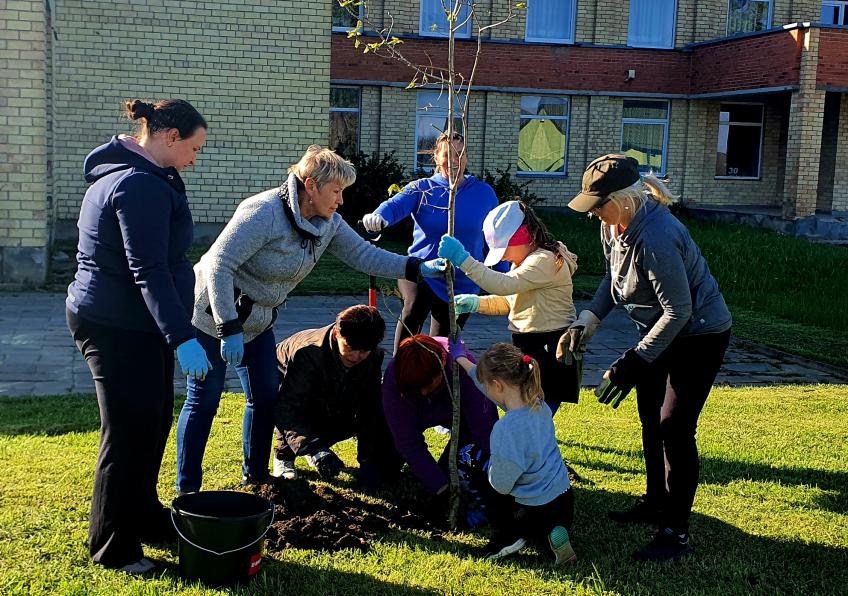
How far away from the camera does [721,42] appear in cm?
2375

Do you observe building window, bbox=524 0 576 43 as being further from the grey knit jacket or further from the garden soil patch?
the garden soil patch

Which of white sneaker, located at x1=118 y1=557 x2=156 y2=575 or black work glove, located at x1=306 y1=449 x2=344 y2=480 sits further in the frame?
black work glove, located at x1=306 y1=449 x2=344 y2=480

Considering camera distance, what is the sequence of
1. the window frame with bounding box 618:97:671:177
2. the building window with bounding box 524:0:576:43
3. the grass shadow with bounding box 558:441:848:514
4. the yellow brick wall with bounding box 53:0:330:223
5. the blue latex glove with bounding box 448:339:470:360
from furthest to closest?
the window frame with bounding box 618:97:671:177, the building window with bounding box 524:0:576:43, the yellow brick wall with bounding box 53:0:330:223, the grass shadow with bounding box 558:441:848:514, the blue latex glove with bounding box 448:339:470:360

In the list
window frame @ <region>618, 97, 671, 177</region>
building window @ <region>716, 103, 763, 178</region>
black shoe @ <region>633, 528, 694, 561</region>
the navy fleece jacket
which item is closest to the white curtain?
window frame @ <region>618, 97, 671, 177</region>

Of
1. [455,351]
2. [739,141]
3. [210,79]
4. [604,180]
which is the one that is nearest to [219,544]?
[455,351]

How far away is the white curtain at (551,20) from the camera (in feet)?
79.5

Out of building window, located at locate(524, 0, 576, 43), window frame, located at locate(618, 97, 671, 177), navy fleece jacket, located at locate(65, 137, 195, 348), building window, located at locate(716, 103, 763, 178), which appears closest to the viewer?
navy fleece jacket, located at locate(65, 137, 195, 348)

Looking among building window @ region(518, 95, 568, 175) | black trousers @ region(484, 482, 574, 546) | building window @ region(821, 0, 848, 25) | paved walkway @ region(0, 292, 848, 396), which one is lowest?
paved walkway @ region(0, 292, 848, 396)

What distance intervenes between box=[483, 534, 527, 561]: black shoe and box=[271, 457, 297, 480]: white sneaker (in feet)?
4.46

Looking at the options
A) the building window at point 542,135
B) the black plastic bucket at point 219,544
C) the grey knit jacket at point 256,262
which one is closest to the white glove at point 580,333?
the grey knit jacket at point 256,262

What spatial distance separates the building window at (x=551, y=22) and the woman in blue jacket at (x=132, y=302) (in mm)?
21446

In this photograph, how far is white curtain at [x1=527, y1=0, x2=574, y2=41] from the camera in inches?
953

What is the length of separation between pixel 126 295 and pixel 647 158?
23.3 metres

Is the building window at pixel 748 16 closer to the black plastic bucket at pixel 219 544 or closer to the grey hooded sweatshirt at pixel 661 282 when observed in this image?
the grey hooded sweatshirt at pixel 661 282
